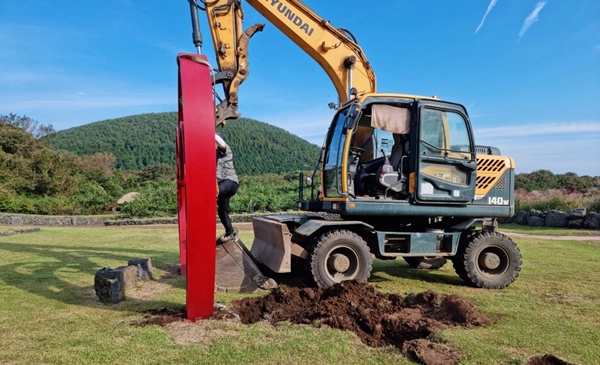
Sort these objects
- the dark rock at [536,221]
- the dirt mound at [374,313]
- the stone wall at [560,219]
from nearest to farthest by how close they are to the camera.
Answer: the dirt mound at [374,313] → the stone wall at [560,219] → the dark rock at [536,221]

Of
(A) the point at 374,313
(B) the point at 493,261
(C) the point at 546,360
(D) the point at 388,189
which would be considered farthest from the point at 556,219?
(C) the point at 546,360

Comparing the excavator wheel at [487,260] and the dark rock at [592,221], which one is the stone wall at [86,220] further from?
the excavator wheel at [487,260]

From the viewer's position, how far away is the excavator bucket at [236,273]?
554cm

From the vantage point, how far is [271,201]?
22.1 meters

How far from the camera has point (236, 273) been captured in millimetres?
5590

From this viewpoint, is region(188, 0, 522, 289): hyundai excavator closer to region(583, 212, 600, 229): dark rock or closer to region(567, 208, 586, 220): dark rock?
region(583, 212, 600, 229): dark rock

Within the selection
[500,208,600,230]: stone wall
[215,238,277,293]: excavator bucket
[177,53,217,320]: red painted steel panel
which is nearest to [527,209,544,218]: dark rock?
[500,208,600,230]: stone wall

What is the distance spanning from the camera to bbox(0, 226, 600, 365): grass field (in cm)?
327

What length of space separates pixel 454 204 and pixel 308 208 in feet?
7.12

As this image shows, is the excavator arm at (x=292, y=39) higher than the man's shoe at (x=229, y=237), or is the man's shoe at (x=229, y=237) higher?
the excavator arm at (x=292, y=39)

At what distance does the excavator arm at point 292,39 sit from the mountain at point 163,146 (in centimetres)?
5241

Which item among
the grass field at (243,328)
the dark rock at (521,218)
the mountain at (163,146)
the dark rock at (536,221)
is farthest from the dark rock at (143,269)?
the mountain at (163,146)

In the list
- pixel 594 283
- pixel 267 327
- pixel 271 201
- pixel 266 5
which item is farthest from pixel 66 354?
pixel 271 201

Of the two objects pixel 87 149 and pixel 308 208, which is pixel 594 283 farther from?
pixel 87 149
